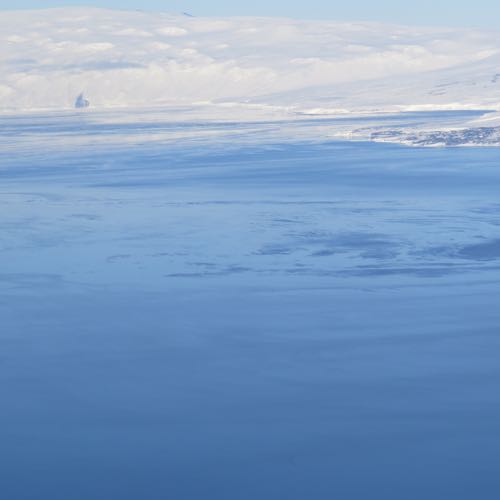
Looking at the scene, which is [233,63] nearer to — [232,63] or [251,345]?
[232,63]

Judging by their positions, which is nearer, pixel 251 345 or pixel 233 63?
pixel 251 345

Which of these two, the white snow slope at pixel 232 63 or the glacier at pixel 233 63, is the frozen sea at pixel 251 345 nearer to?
the glacier at pixel 233 63

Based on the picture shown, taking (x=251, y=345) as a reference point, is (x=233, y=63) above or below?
above

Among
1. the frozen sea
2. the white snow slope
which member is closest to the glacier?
the white snow slope

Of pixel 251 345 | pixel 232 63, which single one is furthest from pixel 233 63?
pixel 251 345

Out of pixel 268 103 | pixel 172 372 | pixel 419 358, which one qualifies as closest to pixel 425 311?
pixel 419 358
